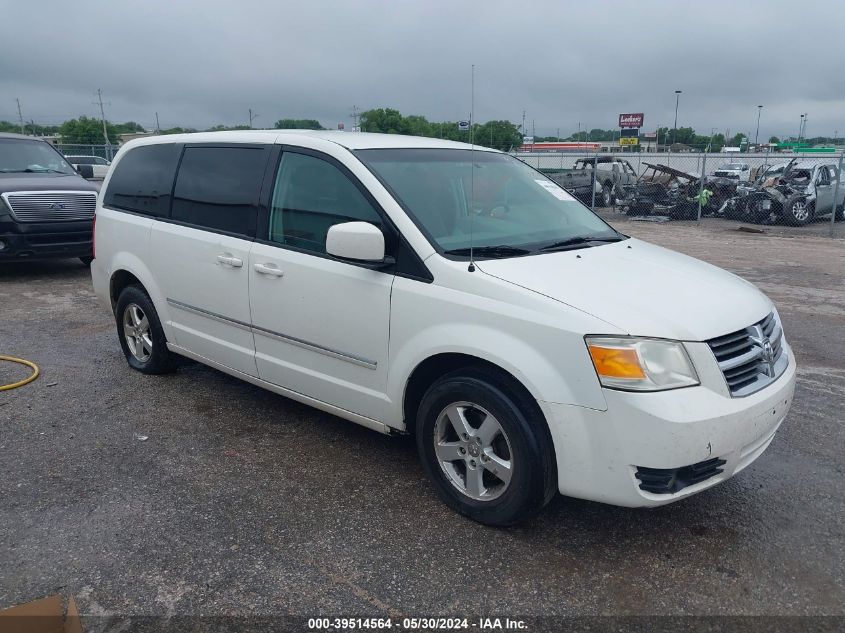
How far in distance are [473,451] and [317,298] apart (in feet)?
3.91

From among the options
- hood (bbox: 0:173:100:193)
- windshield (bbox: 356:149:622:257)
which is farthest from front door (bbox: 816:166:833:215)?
hood (bbox: 0:173:100:193)

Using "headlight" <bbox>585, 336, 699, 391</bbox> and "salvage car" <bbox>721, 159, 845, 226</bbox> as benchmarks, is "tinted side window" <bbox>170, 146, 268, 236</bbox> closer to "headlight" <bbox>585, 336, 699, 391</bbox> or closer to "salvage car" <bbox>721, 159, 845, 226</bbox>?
"headlight" <bbox>585, 336, 699, 391</bbox>

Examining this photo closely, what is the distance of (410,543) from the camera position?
316 cm

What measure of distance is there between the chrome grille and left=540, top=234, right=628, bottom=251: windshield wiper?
7.28m

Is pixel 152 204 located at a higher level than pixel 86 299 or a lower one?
higher

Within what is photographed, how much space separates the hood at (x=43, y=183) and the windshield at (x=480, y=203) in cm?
721

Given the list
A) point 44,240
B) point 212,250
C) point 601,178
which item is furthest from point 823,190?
point 212,250

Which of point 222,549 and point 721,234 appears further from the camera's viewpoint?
point 721,234

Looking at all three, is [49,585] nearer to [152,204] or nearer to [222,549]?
[222,549]

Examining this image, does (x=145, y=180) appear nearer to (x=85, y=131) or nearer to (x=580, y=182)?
(x=580, y=182)

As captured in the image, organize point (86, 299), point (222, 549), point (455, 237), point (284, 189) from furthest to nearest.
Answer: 1. point (86, 299)
2. point (284, 189)
3. point (455, 237)
4. point (222, 549)

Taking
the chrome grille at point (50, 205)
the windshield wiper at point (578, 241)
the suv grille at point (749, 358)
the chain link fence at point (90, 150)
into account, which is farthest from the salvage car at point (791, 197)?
the chain link fence at point (90, 150)

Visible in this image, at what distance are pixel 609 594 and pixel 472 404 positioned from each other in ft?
3.15

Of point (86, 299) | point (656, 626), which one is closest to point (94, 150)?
point (86, 299)
